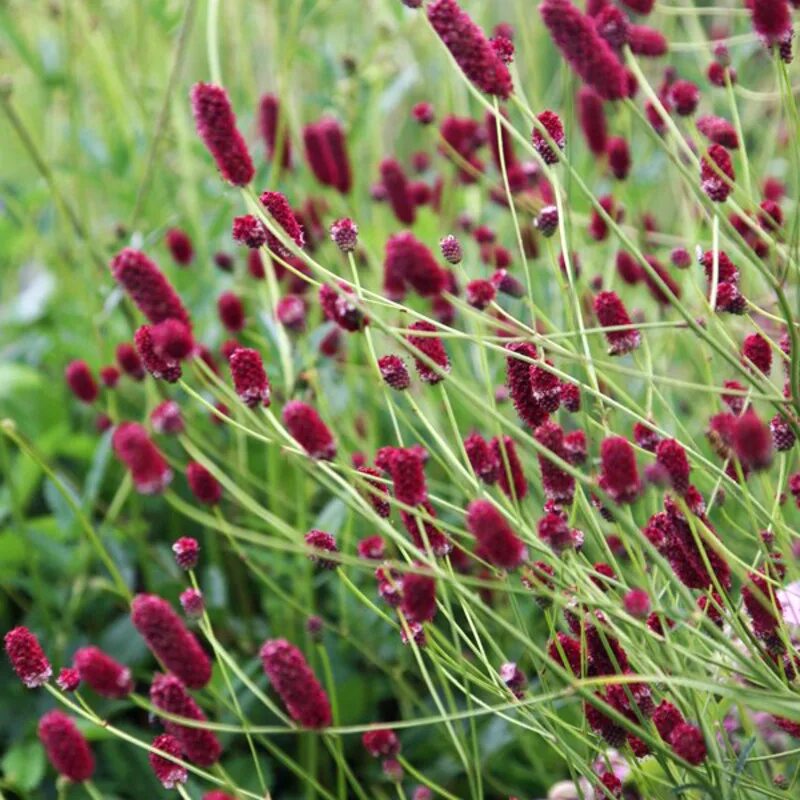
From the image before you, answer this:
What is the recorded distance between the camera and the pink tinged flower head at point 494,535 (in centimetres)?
61

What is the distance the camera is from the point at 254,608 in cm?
157

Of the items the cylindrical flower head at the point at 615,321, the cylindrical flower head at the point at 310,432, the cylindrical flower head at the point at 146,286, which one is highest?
the cylindrical flower head at the point at 146,286

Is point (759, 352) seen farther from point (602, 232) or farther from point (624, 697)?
point (602, 232)

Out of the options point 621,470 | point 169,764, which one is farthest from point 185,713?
point 621,470

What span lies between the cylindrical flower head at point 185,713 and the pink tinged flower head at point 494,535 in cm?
23

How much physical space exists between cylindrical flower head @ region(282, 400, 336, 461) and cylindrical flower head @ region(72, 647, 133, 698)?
20 centimetres

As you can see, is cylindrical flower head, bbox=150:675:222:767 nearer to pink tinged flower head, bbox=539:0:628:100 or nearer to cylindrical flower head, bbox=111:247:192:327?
cylindrical flower head, bbox=111:247:192:327

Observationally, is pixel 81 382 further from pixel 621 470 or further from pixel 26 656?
pixel 621 470

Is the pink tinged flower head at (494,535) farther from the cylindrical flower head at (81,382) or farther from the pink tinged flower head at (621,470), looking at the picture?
the cylindrical flower head at (81,382)

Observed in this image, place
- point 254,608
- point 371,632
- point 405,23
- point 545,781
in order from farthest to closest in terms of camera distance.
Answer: point 405,23 → point 254,608 → point 371,632 → point 545,781

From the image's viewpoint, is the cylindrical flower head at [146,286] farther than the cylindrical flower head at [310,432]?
Yes

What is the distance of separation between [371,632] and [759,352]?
2.09 ft

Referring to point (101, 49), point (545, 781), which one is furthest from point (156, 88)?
point (545, 781)

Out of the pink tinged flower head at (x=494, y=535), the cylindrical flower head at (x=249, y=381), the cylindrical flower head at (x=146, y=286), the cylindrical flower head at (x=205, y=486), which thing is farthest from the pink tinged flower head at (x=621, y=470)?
the cylindrical flower head at (x=205, y=486)
